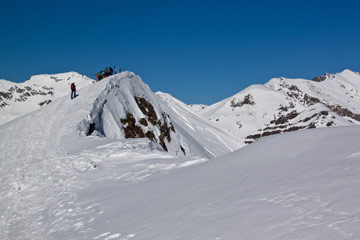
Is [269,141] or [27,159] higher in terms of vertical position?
[27,159]

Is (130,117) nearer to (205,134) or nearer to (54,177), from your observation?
(54,177)

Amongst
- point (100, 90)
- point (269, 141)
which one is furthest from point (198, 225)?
point (100, 90)

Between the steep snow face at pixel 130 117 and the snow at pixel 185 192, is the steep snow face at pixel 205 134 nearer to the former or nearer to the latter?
the steep snow face at pixel 130 117

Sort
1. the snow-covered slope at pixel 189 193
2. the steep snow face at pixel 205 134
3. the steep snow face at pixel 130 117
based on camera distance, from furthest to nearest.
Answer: the steep snow face at pixel 205 134 < the steep snow face at pixel 130 117 < the snow-covered slope at pixel 189 193

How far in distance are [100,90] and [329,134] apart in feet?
90.0

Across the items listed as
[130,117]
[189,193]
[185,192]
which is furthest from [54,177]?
[130,117]

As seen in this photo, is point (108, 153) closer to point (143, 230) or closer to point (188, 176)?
point (188, 176)

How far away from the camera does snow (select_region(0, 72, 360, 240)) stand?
521 cm

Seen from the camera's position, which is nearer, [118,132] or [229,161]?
[229,161]

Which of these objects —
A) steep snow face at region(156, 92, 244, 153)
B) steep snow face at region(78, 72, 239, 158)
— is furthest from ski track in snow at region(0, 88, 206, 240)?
steep snow face at region(156, 92, 244, 153)

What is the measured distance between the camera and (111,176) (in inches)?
568

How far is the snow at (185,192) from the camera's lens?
5215 mm

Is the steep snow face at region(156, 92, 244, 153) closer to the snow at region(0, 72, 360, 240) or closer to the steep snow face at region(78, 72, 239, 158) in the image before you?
the steep snow face at region(78, 72, 239, 158)

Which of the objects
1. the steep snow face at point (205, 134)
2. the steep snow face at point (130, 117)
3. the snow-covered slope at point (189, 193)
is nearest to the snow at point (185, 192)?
the snow-covered slope at point (189, 193)
